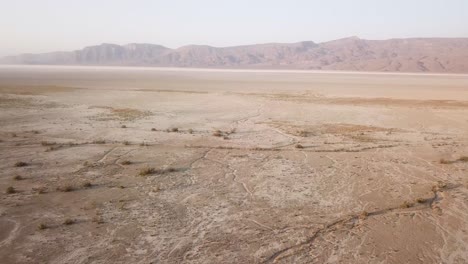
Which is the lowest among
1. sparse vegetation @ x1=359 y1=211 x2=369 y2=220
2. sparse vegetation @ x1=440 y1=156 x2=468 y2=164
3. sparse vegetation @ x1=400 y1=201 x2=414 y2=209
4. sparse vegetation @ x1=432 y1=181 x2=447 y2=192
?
sparse vegetation @ x1=359 y1=211 x2=369 y2=220

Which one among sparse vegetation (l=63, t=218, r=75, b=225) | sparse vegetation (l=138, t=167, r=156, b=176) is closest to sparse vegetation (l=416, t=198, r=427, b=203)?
sparse vegetation (l=138, t=167, r=156, b=176)

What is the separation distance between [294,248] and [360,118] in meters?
18.2

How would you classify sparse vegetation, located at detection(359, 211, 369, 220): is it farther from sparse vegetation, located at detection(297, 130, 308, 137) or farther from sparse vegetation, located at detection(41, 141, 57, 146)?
sparse vegetation, located at detection(41, 141, 57, 146)

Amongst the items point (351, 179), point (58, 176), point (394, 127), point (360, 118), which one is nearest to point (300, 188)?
point (351, 179)

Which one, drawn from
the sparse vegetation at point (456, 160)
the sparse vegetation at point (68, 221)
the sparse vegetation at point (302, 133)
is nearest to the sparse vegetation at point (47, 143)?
the sparse vegetation at point (68, 221)

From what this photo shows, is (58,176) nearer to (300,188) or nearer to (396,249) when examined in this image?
(300,188)

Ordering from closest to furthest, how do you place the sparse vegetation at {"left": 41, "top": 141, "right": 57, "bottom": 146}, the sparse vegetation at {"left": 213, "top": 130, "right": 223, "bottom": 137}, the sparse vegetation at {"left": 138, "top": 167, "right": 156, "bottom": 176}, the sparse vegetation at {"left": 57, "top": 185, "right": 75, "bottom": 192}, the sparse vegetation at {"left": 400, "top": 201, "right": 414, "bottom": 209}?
1. the sparse vegetation at {"left": 400, "top": 201, "right": 414, "bottom": 209}
2. the sparse vegetation at {"left": 57, "top": 185, "right": 75, "bottom": 192}
3. the sparse vegetation at {"left": 138, "top": 167, "right": 156, "bottom": 176}
4. the sparse vegetation at {"left": 41, "top": 141, "right": 57, "bottom": 146}
5. the sparse vegetation at {"left": 213, "top": 130, "right": 223, "bottom": 137}

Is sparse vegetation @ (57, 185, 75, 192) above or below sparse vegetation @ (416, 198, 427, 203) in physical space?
above

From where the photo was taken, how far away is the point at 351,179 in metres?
11.3

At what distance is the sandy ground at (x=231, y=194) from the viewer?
23.0 ft

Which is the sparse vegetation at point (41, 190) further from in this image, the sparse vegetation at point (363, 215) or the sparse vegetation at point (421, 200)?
the sparse vegetation at point (421, 200)

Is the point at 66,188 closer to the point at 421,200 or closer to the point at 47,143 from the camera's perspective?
the point at 47,143

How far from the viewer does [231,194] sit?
988 cm

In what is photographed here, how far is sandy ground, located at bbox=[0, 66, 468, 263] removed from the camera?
701 cm
